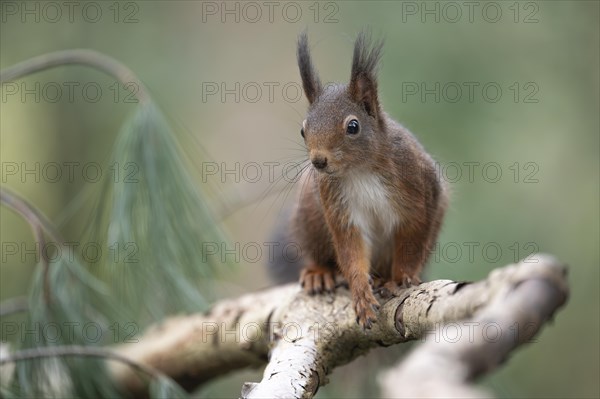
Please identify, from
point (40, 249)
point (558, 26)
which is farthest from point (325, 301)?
point (558, 26)

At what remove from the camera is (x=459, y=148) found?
374cm

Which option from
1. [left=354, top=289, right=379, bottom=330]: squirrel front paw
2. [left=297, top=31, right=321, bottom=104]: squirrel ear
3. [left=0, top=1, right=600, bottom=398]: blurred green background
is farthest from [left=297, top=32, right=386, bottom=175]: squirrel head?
[left=0, top=1, right=600, bottom=398]: blurred green background

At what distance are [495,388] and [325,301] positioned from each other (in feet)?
2.70

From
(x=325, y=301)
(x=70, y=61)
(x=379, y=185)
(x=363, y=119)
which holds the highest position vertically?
(x=70, y=61)

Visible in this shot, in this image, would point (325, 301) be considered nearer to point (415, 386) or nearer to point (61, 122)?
point (415, 386)

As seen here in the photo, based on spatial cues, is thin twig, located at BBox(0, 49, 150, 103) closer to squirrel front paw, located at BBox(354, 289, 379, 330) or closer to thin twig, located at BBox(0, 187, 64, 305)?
thin twig, located at BBox(0, 187, 64, 305)

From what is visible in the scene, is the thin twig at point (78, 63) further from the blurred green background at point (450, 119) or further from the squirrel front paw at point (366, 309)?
the squirrel front paw at point (366, 309)

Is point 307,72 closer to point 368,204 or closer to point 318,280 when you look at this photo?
point 368,204

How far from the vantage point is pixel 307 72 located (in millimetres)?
2195

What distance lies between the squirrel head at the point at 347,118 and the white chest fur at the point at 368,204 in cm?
6

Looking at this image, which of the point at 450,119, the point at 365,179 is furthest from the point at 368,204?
the point at 450,119

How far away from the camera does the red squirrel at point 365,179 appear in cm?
207

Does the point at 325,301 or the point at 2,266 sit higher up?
the point at 325,301

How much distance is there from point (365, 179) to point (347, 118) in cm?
18
